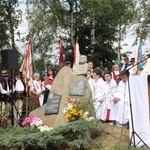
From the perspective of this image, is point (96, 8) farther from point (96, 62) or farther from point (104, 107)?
point (104, 107)

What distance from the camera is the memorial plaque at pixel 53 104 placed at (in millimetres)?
9234

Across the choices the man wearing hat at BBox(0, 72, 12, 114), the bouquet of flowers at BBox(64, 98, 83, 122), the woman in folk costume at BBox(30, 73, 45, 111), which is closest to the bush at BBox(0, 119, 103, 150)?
the bouquet of flowers at BBox(64, 98, 83, 122)

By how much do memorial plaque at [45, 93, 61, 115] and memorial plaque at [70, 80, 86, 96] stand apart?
1.28 ft

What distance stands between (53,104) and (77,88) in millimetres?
729

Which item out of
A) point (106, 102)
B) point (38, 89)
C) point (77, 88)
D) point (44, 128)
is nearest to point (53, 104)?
point (77, 88)

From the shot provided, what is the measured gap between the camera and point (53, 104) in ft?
30.7

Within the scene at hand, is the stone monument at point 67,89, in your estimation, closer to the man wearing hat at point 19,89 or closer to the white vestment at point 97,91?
the white vestment at point 97,91

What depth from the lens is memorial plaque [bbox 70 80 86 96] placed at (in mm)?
9375

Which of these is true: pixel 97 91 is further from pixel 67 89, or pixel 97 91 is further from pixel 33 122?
pixel 33 122

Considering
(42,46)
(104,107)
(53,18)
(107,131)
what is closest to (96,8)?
(53,18)

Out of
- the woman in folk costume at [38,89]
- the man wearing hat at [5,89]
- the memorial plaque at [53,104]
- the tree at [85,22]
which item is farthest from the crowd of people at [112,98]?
the tree at [85,22]

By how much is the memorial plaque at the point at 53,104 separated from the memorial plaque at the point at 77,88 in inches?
15.3

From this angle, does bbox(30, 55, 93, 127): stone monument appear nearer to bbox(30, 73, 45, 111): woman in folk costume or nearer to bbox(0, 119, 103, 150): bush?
bbox(0, 119, 103, 150): bush

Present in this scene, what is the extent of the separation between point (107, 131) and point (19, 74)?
431 cm
